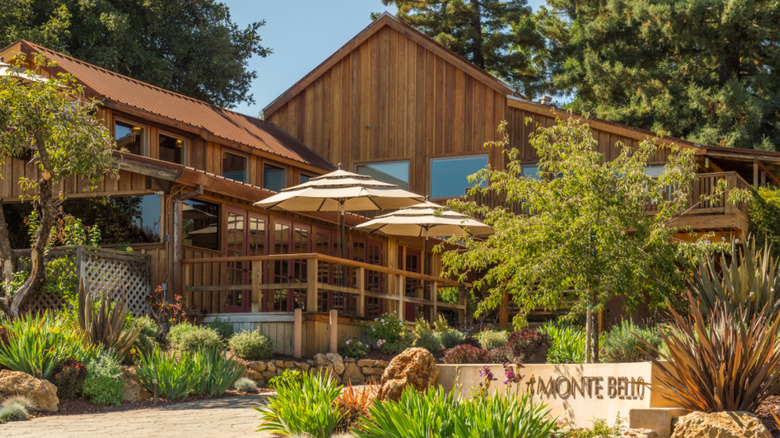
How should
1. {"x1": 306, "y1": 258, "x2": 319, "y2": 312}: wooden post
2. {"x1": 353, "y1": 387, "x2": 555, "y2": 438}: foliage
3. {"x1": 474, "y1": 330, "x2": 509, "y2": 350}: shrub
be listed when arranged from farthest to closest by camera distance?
{"x1": 474, "y1": 330, "x2": 509, "y2": 350}: shrub → {"x1": 306, "y1": 258, "x2": 319, "y2": 312}: wooden post → {"x1": 353, "y1": 387, "x2": 555, "y2": 438}: foliage

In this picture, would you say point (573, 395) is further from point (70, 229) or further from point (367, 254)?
point (367, 254)

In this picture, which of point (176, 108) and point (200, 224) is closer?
point (200, 224)

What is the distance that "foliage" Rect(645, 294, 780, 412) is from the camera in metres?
8.55

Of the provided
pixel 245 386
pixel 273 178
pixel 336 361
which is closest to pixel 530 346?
pixel 336 361

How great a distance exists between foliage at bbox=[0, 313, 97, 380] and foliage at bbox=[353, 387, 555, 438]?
5.39m

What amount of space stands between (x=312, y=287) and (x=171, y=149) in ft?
25.5

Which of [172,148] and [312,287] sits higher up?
[172,148]

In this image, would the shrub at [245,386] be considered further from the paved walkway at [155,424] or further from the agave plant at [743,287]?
the agave plant at [743,287]

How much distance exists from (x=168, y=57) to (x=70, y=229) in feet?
69.8

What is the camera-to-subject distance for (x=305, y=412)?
9.30 m

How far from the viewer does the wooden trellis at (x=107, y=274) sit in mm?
15031

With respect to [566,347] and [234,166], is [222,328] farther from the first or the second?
[234,166]

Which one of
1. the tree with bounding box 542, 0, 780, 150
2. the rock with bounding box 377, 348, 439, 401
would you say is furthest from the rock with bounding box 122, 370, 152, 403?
the tree with bounding box 542, 0, 780, 150

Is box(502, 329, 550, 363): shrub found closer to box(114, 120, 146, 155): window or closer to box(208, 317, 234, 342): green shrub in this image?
box(208, 317, 234, 342): green shrub
